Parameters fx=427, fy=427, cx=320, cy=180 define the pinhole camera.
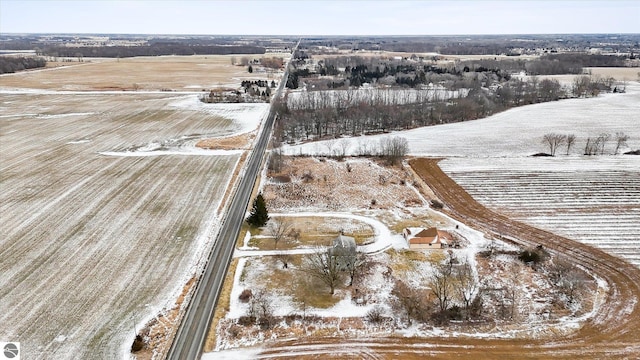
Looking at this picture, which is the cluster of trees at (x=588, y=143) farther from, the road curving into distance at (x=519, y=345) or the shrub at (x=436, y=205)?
the road curving into distance at (x=519, y=345)

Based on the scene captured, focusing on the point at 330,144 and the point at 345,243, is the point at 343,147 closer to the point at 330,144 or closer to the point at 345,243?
the point at 330,144

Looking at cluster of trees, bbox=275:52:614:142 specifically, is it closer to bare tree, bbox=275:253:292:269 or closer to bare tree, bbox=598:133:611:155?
bare tree, bbox=598:133:611:155

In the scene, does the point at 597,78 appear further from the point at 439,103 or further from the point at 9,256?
the point at 9,256

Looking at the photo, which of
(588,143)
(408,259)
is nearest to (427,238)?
(408,259)

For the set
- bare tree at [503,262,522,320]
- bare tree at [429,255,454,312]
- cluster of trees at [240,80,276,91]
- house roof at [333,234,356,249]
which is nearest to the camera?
bare tree at [503,262,522,320]

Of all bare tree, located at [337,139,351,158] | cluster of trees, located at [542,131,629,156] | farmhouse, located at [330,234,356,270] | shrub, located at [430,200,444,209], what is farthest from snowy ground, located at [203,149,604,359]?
cluster of trees, located at [542,131,629,156]

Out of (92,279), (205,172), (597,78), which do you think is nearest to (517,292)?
(92,279)
